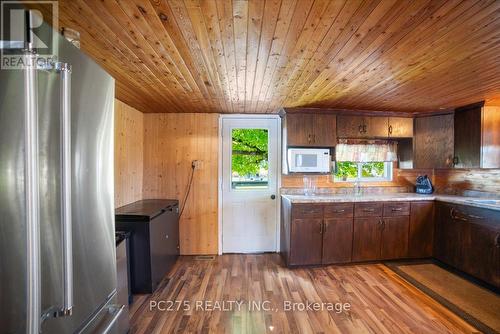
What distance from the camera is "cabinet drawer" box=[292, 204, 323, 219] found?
9.75ft

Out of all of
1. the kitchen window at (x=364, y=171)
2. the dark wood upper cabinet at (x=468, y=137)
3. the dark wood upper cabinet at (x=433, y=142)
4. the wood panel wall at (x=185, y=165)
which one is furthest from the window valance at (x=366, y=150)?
the wood panel wall at (x=185, y=165)

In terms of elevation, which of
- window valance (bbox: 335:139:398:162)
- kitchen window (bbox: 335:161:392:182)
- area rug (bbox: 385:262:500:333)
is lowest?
area rug (bbox: 385:262:500:333)

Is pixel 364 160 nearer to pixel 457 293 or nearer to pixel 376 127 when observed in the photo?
pixel 376 127

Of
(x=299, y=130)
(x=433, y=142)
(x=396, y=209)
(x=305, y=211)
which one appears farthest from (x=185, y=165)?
(x=433, y=142)

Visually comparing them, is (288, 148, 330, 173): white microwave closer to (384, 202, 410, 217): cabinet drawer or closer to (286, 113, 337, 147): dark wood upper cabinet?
(286, 113, 337, 147): dark wood upper cabinet

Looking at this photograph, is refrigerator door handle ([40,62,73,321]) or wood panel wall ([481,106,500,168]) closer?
refrigerator door handle ([40,62,73,321])

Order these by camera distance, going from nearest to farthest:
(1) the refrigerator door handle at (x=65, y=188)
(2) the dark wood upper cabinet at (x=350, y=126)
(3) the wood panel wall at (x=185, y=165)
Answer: (1) the refrigerator door handle at (x=65, y=188)
(2) the dark wood upper cabinet at (x=350, y=126)
(3) the wood panel wall at (x=185, y=165)

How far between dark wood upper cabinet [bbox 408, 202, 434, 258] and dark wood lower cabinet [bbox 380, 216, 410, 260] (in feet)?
0.25

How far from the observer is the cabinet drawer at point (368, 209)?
10.1 feet

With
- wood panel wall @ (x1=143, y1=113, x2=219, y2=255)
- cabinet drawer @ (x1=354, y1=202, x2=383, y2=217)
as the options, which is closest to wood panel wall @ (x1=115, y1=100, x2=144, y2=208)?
wood panel wall @ (x1=143, y1=113, x2=219, y2=255)

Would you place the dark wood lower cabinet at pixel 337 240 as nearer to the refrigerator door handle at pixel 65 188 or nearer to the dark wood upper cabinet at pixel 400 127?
the dark wood upper cabinet at pixel 400 127

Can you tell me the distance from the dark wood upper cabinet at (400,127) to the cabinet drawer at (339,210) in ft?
4.49

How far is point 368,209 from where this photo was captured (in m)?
→ 3.09

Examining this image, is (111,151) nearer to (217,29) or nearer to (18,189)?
(18,189)
